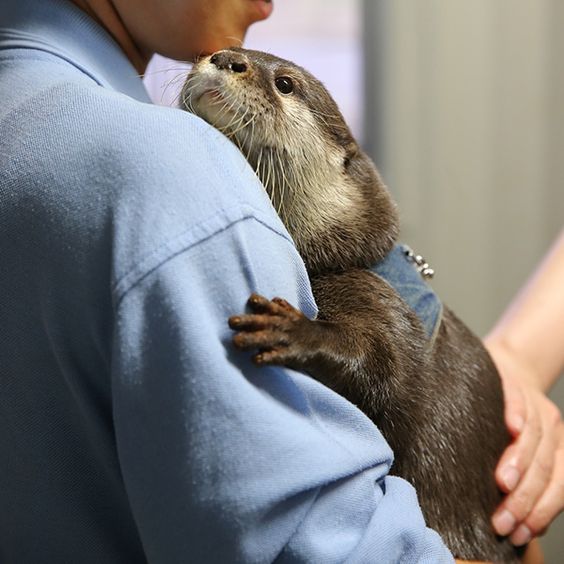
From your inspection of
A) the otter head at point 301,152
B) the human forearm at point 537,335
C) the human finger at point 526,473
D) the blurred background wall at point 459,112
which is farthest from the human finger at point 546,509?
the blurred background wall at point 459,112

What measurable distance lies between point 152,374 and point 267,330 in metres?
0.10

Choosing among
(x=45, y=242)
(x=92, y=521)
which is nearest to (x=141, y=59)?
(x=45, y=242)

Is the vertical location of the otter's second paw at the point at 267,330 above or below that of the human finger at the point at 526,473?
above

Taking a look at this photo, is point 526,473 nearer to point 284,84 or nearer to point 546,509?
point 546,509

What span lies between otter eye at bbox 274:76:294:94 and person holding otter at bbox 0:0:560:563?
0.34m

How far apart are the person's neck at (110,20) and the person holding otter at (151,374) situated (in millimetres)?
214

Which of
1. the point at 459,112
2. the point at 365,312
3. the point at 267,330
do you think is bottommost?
the point at 459,112

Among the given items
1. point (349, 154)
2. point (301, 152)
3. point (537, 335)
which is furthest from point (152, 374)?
point (537, 335)

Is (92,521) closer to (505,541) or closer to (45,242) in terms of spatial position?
(45,242)

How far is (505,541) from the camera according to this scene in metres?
1.25

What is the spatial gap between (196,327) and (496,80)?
2532 mm

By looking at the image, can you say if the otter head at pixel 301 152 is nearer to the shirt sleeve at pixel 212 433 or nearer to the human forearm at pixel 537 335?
the shirt sleeve at pixel 212 433

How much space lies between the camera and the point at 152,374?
73cm

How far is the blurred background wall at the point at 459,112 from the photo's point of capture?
3002 mm
